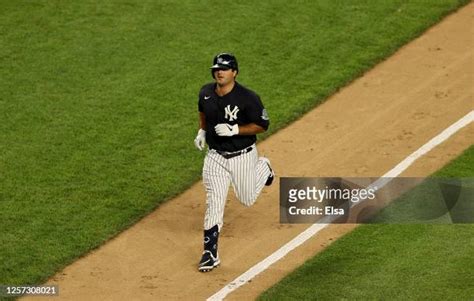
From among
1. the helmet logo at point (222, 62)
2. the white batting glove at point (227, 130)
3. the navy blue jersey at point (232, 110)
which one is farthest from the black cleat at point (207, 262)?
the helmet logo at point (222, 62)

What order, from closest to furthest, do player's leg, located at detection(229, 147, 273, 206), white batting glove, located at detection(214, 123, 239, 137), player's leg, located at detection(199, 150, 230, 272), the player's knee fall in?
white batting glove, located at detection(214, 123, 239, 137)
player's leg, located at detection(199, 150, 230, 272)
player's leg, located at detection(229, 147, 273, 206)
the player's knee

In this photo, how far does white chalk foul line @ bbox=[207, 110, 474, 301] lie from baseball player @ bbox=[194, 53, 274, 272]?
48cm

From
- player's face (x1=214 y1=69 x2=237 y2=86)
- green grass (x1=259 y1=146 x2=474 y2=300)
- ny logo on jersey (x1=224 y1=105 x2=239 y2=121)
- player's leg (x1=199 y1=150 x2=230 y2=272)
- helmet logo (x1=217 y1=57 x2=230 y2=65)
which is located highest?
helmet logo (x1=217 y1=57 x2=230 y2=65)

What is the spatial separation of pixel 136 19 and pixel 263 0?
2180mm

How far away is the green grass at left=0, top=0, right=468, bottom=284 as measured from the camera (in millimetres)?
18188

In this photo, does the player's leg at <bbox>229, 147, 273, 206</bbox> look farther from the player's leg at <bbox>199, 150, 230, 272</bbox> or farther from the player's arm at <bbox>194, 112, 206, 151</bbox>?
the player's arm at <bbox>194, 112, 206, 151</bbox>

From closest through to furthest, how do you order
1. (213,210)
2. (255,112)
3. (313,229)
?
(255,112) < (213,210) < (313,229)

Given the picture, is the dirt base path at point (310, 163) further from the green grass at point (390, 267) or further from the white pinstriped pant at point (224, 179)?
the white pinstriped pant at point (224, 179)

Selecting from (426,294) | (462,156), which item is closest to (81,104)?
(462,156)

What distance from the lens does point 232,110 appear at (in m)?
16.6

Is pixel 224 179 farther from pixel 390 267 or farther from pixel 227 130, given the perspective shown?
pixel 390 267

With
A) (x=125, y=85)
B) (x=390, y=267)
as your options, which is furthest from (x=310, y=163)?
(x=125, y=85)

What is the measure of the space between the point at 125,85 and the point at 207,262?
548 centimetres

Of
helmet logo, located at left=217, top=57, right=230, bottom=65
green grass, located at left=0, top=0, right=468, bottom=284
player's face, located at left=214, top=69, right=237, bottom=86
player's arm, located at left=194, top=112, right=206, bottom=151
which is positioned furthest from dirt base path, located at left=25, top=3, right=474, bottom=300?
helmet logo, located at left=217, top=57, right=230, bottom=65
